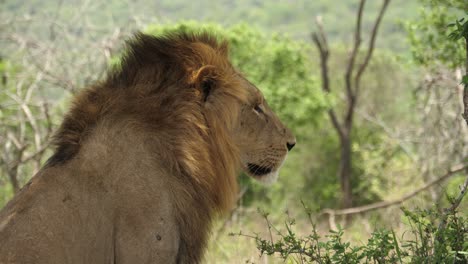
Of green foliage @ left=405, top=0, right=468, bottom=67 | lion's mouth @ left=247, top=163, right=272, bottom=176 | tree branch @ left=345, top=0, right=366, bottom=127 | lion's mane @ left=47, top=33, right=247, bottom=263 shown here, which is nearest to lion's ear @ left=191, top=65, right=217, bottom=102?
lion's mane @ left=47, top=33, right=247, bottom=263

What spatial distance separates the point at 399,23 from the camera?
40.4 feet

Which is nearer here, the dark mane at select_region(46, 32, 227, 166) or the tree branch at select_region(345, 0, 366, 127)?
the dark mane at select_region(46, 32, 227, 166)

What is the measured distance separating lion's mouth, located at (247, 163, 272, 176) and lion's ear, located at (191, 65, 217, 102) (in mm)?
657

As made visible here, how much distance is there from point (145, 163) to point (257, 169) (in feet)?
3.31

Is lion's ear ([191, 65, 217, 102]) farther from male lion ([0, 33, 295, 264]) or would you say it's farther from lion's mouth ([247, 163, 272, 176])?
lion's mouth ([247, 163, 272, 176])

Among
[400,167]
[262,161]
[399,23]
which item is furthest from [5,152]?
[400,167]

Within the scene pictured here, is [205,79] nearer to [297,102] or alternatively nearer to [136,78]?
[136,78]

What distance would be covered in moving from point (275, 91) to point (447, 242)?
11086 millimetres

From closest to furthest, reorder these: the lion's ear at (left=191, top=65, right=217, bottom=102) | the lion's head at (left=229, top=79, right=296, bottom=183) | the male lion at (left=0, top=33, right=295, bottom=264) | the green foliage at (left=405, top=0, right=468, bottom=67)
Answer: the male lion at (left=0, top=33, right=295, bottom=264)
the lion's ear at (left=191, top=65, right=217, bottom=102)
the lion's head at (left=229, top=79, right=296, bottom=183)
the green foliage at (left=405, top=0, right=468, bottom=67)

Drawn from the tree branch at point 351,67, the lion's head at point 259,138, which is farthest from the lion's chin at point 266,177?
the tree branch at point 351,67

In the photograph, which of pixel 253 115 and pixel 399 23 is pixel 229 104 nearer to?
pixel 253 115

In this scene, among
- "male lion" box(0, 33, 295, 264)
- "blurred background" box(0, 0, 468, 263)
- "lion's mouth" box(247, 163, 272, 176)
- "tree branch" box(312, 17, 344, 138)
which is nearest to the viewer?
"male lion" box(0, 33, 295, 264)

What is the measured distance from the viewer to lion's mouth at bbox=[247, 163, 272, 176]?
4176 mm

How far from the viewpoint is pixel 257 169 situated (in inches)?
165
